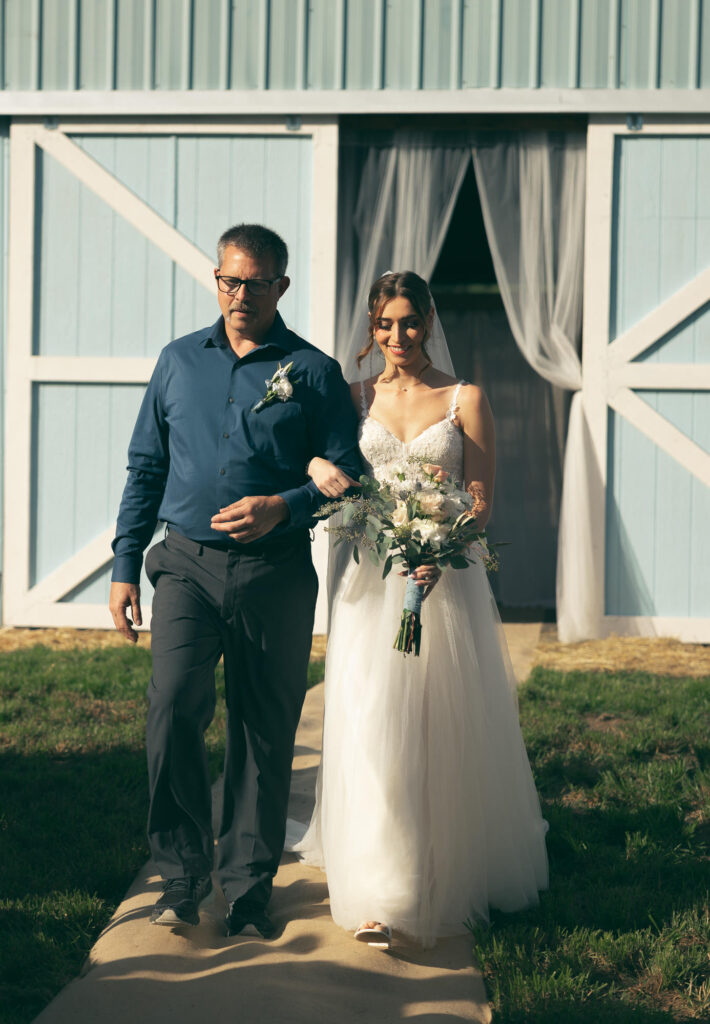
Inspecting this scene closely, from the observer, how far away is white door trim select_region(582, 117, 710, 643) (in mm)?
7672

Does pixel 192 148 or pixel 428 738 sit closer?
pixel 428 738

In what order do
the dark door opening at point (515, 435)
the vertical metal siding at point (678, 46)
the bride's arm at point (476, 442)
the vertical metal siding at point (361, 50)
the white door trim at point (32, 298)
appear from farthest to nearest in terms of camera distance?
the dark door opening at point (515, 435) < the white door trim at point (32, 298) < the vertical metal siding at point (361, 50) < the vertical metal siding at point (678, 46) < the bride's arm at point (476, 442)

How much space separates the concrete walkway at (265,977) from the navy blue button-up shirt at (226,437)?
1.12m

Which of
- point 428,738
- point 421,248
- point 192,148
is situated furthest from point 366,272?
point 428,738

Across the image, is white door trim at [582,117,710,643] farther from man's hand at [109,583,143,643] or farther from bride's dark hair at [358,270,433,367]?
man's hand at [109,583,143,643]

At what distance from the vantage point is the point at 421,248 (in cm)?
809

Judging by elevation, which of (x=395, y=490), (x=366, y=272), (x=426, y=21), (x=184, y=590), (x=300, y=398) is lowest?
(x=184, y=590)

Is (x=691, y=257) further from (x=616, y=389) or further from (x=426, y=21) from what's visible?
(x=426, y=21)

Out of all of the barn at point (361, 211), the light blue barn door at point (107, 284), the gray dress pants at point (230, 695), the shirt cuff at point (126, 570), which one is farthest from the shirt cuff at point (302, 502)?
the light blue barn door at point (107, 284)

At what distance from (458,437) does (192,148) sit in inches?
204

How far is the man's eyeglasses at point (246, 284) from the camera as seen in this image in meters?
3.29

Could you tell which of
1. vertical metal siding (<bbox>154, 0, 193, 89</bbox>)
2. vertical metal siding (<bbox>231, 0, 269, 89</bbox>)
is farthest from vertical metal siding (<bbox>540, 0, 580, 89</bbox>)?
vertical metal siding (<bbox>154, 0, 193, 89</bbox>)

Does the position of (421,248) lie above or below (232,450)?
above

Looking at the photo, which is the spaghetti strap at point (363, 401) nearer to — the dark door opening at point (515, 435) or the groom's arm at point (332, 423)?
the groom's arm at point (332, 423)
